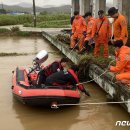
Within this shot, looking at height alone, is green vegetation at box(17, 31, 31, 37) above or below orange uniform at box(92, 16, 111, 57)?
below

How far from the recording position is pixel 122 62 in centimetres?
748

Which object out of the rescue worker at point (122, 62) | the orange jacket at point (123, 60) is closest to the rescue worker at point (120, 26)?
the rescue worker at point (122, 62)

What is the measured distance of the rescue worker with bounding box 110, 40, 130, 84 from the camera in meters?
7.44

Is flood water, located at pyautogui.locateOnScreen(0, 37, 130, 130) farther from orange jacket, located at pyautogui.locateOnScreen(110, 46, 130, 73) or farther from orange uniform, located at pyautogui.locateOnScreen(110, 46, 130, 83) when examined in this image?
orange jacket, located at pyautogui.locateOnScreen(110, 46, 130, 73)

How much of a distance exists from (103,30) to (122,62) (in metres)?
3.14

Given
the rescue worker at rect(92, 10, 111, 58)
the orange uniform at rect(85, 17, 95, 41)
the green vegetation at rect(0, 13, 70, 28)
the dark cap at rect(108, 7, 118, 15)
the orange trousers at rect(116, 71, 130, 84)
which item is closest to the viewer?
the orange trousers at rect(116, 71, 130, 84)

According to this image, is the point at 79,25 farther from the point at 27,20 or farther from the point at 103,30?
the point at 27,20

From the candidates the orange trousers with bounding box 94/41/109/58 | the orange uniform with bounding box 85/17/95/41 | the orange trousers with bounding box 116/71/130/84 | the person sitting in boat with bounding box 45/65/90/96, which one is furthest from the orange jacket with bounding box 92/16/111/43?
the orange trousers with bounding box 116/71/130/84

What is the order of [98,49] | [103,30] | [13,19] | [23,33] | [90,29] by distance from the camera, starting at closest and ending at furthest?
[103,30] → [98,49] → [90,29] → [23,33] → [13,19]

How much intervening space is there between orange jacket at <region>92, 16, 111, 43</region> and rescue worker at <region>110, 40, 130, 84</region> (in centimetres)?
286

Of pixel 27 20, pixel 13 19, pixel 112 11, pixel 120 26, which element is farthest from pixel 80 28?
pixel 27 20

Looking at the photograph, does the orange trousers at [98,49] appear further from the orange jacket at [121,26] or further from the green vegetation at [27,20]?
the green vegetation at [27,20]

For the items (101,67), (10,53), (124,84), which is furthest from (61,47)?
(124,84)

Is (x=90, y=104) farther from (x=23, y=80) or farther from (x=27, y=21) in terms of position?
(x=27, y=21)
